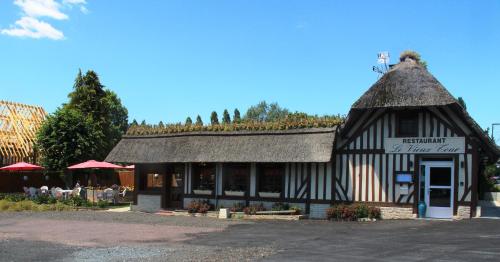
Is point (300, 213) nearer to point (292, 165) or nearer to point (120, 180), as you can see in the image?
point (292, 165)

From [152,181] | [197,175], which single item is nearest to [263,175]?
[197,175]

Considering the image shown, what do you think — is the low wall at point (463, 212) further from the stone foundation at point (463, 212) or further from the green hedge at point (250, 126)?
the green hedge at point (250, 126)

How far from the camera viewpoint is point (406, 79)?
66.7 ft

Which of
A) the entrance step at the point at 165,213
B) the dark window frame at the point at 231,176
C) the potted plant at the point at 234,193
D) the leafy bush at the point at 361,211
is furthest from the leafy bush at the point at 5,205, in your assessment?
the leafy bush at the point at 361,211

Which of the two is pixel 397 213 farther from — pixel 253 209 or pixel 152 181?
pixel 152 181

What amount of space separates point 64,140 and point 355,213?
61.2 feet

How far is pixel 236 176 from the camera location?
23484 mm

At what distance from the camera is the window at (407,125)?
20031 mm

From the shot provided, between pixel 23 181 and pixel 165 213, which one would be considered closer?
pixel 165 213

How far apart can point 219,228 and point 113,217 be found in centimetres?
588

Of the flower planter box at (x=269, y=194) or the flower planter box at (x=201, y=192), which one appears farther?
the flower planter box at (x=201, y=192)

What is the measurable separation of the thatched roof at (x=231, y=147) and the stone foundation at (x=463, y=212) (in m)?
4.89

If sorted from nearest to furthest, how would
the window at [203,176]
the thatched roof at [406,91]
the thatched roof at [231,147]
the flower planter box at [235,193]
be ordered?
the thatched roof at [406,91] < the thatched roof at [231,147] < the flower planter box at [235,193] < the window at [203,176]

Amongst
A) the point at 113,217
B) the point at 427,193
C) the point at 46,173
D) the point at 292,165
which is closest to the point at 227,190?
the point at 292,165
